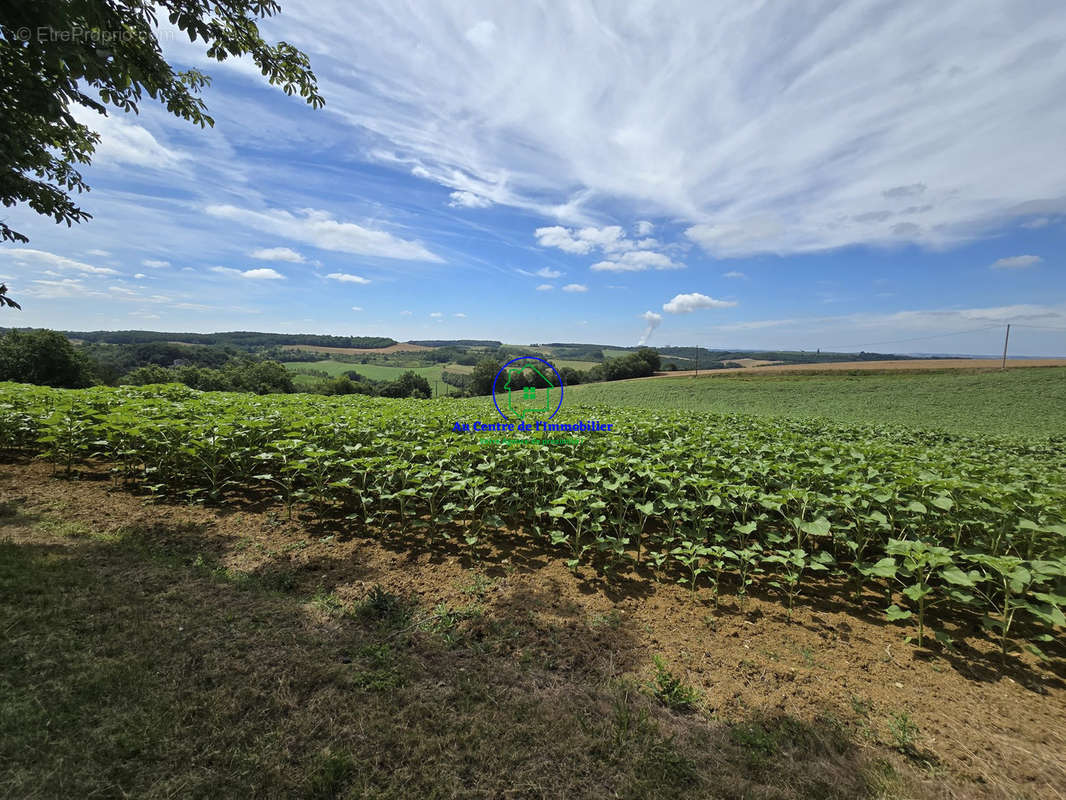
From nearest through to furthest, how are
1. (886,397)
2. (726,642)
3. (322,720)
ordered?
(322,720) < (726,642) < (886,397)

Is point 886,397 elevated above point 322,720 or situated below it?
below

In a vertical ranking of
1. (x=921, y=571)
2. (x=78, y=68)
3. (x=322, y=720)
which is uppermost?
(x=78, y=68)

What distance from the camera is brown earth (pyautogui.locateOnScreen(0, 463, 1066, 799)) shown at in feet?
7.69

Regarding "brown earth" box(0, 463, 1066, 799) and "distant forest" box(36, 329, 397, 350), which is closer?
"brown earth" box(0, 463, 1066, 799)

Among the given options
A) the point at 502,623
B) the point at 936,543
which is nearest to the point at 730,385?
the point at 936,543

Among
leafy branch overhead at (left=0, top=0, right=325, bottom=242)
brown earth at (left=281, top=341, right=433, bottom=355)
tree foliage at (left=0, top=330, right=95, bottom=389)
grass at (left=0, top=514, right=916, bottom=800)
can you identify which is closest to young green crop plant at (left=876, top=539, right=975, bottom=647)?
grass at (left=0, top=514, right=916, bottom=800)

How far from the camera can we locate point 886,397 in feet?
102

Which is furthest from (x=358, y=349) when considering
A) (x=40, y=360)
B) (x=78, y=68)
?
(x=78, y=68)

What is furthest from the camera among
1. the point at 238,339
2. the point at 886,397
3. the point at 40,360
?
the point at 238,339

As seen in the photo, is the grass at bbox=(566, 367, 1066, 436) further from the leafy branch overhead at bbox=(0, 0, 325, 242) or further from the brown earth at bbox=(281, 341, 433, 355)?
the brown earth at bbox=(281, 341, 433, 355)

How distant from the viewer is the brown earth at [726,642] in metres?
2.34

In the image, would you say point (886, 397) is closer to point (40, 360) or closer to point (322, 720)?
point (322, 720)

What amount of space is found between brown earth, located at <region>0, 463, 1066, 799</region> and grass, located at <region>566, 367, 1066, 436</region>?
2008cm

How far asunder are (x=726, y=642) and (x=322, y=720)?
2.89 m
